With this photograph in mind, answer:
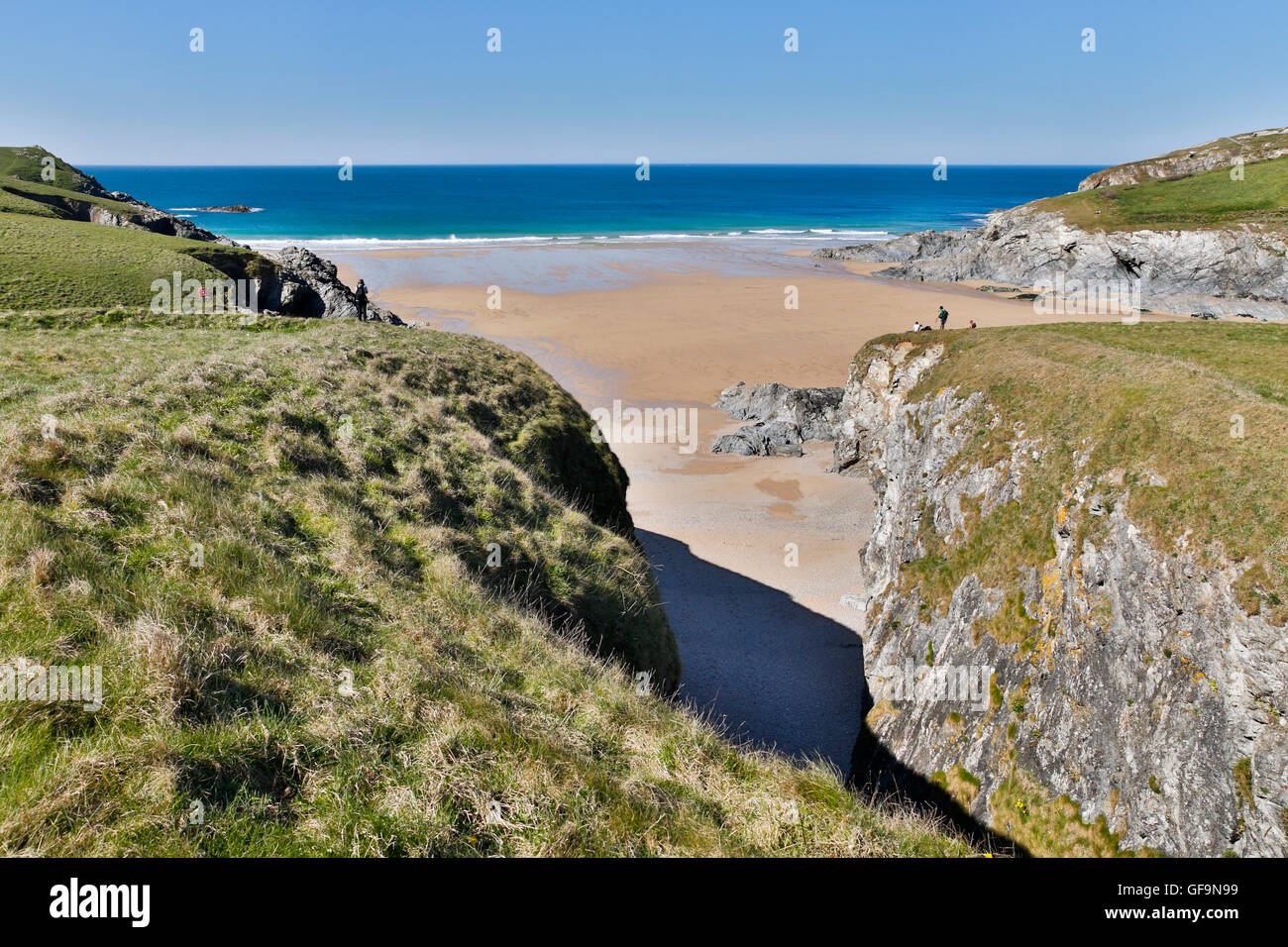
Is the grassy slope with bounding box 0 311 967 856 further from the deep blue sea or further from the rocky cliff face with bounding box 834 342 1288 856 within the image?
the deep blue sea

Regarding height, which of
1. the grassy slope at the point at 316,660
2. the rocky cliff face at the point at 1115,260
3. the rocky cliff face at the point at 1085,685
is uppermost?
the rocky cliff face at the point at 1115,260

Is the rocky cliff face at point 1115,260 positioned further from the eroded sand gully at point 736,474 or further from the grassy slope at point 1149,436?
the grassy slope at point 1149,436

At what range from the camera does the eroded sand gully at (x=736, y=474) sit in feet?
58.6

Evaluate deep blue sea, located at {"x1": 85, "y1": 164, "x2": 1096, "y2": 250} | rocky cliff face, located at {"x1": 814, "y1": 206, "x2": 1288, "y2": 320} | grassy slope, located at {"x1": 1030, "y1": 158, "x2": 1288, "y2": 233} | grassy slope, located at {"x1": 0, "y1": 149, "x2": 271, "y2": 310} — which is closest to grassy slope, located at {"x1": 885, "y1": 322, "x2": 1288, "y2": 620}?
grassy slope, located at {"x1": 0, "y1": 149, "x2": 271, "y2": 310}

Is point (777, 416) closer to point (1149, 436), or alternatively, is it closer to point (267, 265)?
point (1149, 436)

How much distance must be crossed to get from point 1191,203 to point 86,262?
3863 inches

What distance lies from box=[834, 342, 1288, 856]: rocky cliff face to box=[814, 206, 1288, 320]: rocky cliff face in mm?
64616

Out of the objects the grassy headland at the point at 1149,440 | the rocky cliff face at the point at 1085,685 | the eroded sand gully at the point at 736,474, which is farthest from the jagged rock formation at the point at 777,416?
the rocky cliff face at the point at 1085,685

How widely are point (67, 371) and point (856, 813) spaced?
16036 mm

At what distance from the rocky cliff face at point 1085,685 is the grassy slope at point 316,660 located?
5202 millimetres

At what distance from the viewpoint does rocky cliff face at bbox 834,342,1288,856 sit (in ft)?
28.6

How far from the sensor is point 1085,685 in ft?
35.9

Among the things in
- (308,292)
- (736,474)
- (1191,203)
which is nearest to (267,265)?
(308,292)
